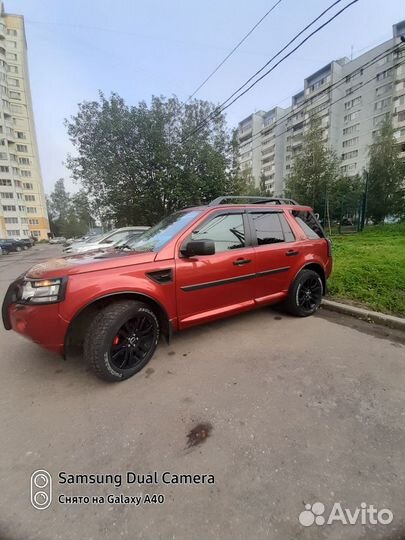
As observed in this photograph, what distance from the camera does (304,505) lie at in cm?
138

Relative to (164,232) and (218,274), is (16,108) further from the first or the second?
(218,274)

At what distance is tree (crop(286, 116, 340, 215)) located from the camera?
45.6ft

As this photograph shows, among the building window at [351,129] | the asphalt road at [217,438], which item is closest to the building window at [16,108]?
the building window at [351,129]

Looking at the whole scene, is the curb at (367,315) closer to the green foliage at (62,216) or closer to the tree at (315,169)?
the tree at (315,169)

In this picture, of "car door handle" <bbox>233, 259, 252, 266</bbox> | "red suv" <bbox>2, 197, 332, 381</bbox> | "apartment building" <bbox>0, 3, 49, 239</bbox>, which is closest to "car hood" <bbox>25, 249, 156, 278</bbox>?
"red suv" <bbox>2, 197, 332, 381</bbox>

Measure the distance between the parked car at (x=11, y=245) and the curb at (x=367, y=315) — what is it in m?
29.3

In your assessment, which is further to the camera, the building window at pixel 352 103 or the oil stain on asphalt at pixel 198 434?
the building window at pixel 352 103

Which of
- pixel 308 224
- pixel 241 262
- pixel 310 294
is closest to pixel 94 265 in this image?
pixel 241 262

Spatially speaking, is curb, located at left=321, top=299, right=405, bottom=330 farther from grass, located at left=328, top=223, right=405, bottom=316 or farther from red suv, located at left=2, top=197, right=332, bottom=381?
red suv, located at left=2, top=197, right=332, bottom=381

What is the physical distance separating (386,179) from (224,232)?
→ 20395 mm

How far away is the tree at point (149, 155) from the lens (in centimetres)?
1295

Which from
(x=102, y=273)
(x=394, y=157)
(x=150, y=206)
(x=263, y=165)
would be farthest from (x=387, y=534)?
(x=263, y=165)

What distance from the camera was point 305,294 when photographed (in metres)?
3.92

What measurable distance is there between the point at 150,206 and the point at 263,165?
5791 centimetres
